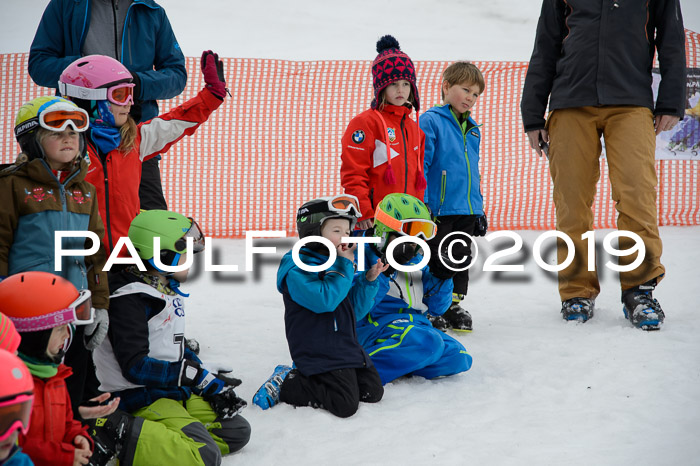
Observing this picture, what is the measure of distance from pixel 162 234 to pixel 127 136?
0.96m

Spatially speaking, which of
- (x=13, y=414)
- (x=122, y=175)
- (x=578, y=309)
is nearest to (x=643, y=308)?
(x=578, y=309)

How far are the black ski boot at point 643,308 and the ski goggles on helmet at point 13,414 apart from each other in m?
4.09

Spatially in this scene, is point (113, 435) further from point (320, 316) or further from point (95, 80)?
point (95, 80)

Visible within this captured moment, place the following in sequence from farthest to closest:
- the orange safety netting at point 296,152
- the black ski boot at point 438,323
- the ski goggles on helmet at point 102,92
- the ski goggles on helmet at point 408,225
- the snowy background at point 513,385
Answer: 1. the orange safety netting at point 296,152
2. the black ski boot at point 438,323
3. the ski goggles on helmet at point 408,225
4. the ski goggles on helmet at point 102,92
5. the snowy background at point 513,385

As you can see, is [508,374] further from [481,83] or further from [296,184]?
[296,184]

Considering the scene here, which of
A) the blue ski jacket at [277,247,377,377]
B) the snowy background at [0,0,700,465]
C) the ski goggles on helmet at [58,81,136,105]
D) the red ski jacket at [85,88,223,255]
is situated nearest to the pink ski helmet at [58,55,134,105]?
the ski goggles on helmet at [58,81,136,105]

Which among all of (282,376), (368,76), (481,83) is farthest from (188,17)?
(282,376)

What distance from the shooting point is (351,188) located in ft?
16.7

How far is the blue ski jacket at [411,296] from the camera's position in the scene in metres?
4.48

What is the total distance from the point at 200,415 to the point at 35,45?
8.73 ft

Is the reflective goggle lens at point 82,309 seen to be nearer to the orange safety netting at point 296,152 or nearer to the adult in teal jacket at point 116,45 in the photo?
the adult in teal jacket at point 116,45

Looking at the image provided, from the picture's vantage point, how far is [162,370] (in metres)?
3.11

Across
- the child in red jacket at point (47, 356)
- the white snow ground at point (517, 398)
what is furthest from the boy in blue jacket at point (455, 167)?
the child in red jacket at point (47, 356)

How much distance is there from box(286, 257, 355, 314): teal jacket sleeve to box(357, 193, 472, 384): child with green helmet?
0.35 metres
